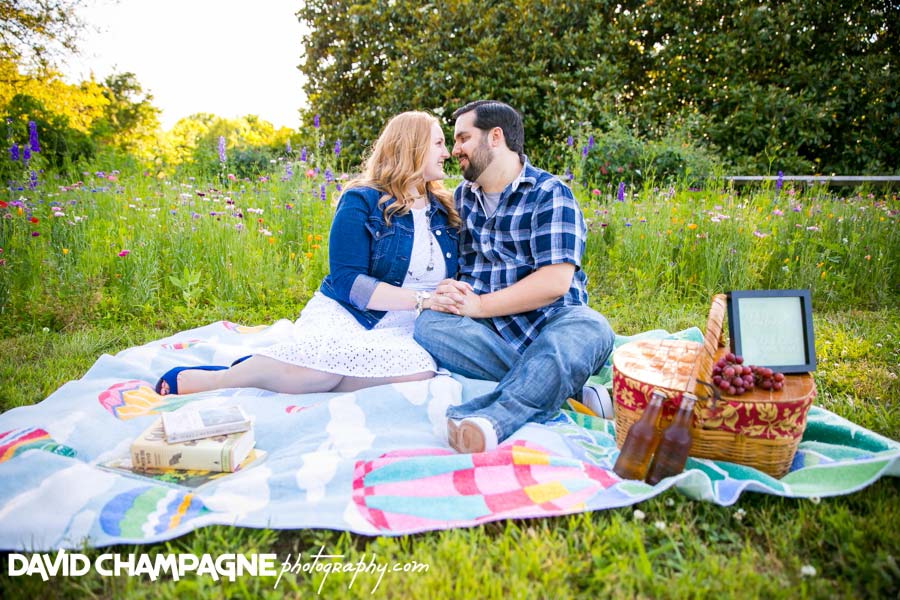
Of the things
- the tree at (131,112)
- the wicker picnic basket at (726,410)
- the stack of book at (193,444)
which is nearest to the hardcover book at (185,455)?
the stack of book at (193,444)

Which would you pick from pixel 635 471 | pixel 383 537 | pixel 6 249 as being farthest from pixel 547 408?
pixel 6 249

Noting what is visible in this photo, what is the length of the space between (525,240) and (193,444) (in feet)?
5.60

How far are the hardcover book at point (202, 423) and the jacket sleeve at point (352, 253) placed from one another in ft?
2.82

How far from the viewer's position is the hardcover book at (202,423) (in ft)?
7.00

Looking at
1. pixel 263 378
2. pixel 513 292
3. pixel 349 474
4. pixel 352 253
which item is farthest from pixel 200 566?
pixel 513 292

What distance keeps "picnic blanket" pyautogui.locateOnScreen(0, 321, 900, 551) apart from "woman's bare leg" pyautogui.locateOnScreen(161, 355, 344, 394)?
0.13 metres

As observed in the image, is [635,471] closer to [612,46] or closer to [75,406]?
[75,406]

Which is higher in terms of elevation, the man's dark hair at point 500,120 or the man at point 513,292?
the man's dark hair at point 500,120

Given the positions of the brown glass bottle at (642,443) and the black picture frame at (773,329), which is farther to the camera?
the black picture frame at (773,329)

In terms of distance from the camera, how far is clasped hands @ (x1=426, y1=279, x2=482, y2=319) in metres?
2.85

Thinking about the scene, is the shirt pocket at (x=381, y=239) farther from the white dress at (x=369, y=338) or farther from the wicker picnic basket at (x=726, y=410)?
the wicker picnic basket at (x=726, y=410)

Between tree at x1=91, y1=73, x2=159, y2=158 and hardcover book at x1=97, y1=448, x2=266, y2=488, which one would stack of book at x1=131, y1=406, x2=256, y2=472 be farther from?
tree at x1=91, y1=73, x2=159, y2=158

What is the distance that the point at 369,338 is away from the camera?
2848 millimetres

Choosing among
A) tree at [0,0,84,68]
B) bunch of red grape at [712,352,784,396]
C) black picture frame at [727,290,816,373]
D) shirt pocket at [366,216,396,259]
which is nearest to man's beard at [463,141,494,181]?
shirt pocket at [366,216,396,259]
